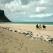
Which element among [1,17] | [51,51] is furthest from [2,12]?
[51,51]

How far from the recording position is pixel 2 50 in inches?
257

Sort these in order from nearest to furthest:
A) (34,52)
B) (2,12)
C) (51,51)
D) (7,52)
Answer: (7,52)
(34,52)
(51,51)
(2,12)

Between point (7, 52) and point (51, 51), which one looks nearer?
point (7, 52)

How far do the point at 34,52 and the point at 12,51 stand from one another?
0.99 m

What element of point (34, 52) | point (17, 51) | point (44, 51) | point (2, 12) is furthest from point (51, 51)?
point (2, 12)

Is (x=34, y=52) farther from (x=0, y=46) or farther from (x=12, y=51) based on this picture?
(x=0, y=46)

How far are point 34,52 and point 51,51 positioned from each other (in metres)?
1.03

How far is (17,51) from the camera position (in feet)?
22.3

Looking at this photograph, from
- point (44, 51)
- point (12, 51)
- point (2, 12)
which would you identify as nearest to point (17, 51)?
point (12, 51)

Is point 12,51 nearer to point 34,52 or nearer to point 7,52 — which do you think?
point 7,52

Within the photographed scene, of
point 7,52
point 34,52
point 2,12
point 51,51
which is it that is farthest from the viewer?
point 2,12

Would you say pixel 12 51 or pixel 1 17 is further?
pixel 1 17

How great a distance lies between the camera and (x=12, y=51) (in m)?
6.68

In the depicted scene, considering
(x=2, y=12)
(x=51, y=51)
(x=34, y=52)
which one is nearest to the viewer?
(x=34, y=52)
